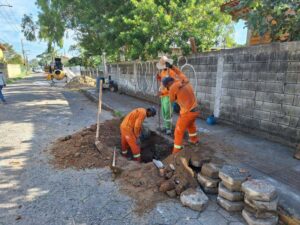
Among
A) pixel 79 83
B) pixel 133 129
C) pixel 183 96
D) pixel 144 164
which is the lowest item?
pixel 144 164

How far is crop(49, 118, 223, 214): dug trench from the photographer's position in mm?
3104

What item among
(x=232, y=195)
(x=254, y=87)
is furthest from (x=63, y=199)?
(x=254, y=87)

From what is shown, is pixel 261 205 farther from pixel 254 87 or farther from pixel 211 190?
pixel 254 87

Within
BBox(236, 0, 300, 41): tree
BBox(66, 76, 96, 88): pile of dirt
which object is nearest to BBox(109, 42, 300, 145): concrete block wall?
BBox(236, 0, 300, 41): tree

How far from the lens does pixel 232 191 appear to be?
279cm

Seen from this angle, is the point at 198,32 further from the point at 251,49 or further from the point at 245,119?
the point at 245,119

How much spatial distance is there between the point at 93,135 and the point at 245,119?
3.74m

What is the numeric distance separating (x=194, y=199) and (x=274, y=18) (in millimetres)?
4468

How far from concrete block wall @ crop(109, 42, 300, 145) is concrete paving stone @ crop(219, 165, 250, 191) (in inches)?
89.0

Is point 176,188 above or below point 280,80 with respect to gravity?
below

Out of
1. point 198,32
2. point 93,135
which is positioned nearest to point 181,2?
point 198,32

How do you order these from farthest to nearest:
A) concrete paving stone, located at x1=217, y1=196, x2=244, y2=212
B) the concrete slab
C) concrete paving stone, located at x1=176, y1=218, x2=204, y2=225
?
the concrete slab → concrete paving stone, located at x1=217, y1=196, x2=244, y2=212 → concrete paving stone, located at x1=176, y1=218, x2=204, y2=225

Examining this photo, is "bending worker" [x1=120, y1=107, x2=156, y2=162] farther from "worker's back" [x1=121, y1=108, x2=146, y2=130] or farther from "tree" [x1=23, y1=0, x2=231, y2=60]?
"tree" [x1=23, y1=0, x2=231, y2=60]

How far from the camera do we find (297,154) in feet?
12.9
